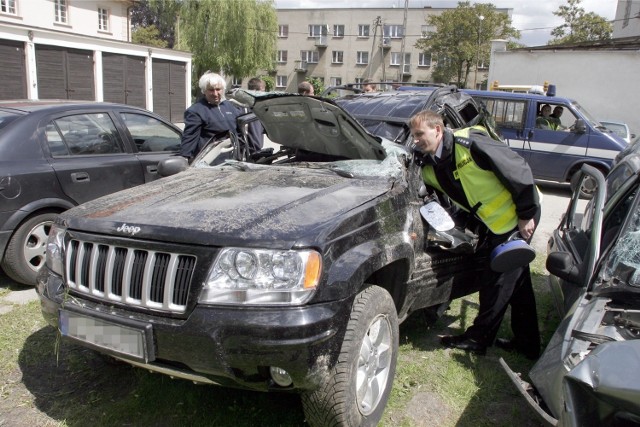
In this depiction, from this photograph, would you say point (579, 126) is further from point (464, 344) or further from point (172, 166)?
point (172, 166)

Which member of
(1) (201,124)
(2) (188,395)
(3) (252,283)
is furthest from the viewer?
(1) (201,124)

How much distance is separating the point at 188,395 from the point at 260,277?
124 centimetres

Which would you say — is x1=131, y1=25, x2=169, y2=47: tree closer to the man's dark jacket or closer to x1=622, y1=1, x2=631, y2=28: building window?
x1=622, y1=1, x2=631, y2=28: building window

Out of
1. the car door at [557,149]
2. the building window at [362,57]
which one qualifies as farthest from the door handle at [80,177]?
the building window at [362,57]

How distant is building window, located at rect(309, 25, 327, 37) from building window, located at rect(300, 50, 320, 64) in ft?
5.58

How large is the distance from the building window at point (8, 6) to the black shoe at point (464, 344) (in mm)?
26086

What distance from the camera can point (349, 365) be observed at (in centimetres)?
240

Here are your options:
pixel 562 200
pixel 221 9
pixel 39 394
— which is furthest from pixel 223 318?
pixel 221 9

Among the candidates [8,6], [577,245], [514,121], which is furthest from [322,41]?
[577,245]

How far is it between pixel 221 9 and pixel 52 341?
35.7 m

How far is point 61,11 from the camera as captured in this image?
26.0m

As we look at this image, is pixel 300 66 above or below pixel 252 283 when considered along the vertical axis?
above

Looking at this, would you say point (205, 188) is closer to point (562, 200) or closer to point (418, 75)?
point (562, 200)

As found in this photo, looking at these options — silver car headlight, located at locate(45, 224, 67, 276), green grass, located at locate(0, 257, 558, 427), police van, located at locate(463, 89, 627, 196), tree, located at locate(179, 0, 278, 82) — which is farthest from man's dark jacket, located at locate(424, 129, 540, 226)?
tree, located at locate(179, 0, 278, 82)
